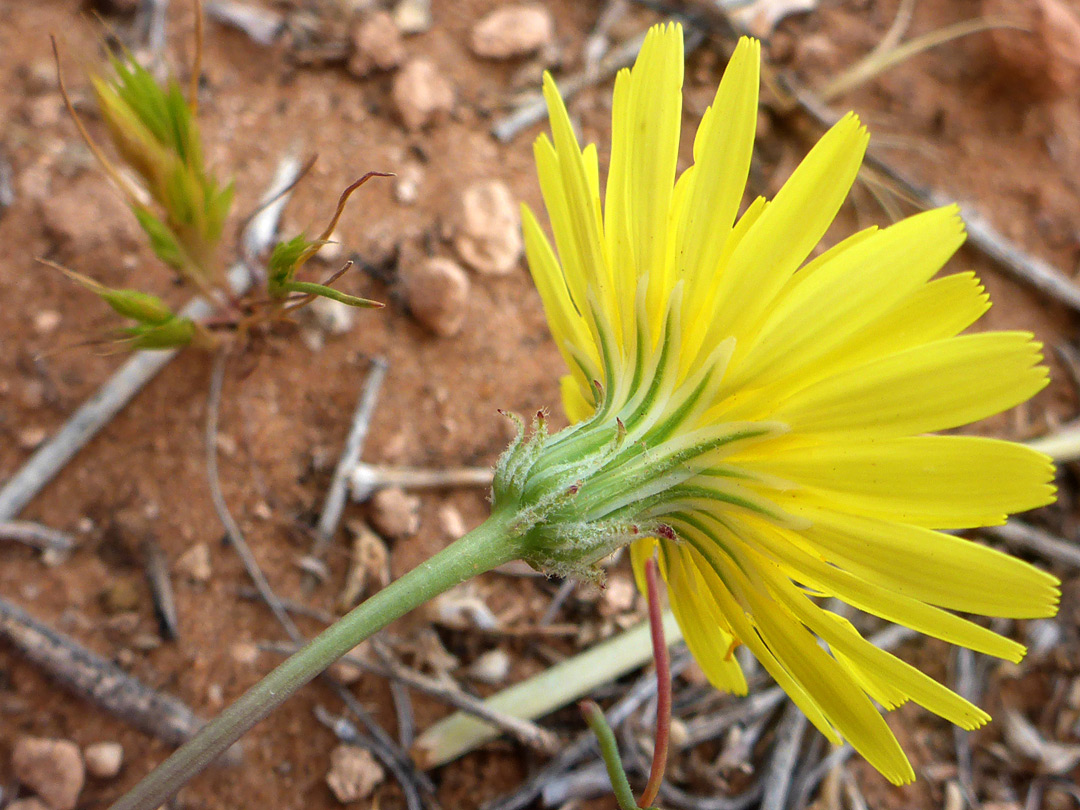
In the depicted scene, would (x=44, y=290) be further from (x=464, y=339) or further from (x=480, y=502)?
(x=480, y=502)

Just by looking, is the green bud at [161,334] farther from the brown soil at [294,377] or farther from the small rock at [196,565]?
the small rock at [196,565]

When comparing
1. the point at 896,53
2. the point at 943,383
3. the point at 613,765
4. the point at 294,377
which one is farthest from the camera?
the point at 896,53

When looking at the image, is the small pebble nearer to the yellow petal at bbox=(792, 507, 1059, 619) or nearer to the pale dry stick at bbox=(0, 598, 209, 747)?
the pale dry stick at bbox=(0, 598, 209, 747)

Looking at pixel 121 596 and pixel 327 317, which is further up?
pixel 327 317

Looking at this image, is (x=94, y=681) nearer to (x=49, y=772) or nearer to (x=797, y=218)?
(x=49, y=772)

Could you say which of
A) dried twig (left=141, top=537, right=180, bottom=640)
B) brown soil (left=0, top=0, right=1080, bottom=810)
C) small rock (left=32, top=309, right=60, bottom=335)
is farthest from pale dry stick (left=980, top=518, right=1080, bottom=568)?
small rock (left=32, top=309, right=60, bottom=335)

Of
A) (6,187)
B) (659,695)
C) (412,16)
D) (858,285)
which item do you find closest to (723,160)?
(858,285)
